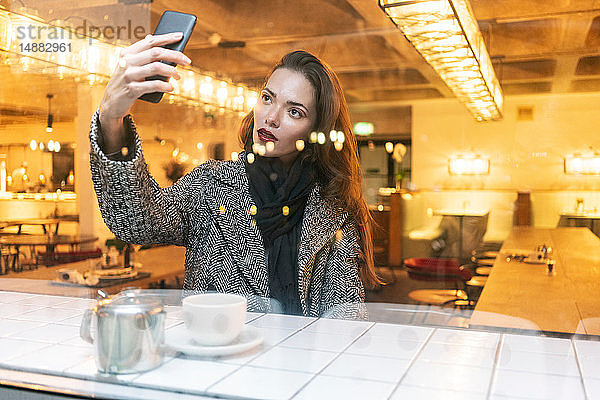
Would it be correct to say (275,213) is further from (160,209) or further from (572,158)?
(572,158)

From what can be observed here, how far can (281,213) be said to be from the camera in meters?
0.88

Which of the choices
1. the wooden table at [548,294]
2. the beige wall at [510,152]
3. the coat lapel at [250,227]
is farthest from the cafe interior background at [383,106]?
the wooden table at [548,294]

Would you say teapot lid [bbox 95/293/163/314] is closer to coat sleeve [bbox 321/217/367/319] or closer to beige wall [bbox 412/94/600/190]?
coat sleeve [bbox 321/217/367/319]

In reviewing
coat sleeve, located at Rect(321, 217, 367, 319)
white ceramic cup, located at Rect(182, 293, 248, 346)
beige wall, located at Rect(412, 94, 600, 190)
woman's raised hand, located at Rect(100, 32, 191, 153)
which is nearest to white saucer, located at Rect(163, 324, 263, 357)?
white ceramic cup, located at Rect(182, 293, 248, 346)

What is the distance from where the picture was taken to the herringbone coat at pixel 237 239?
2.76 ft

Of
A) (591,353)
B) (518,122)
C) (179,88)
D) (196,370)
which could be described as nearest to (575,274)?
(179,88)

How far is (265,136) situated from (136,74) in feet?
1.05

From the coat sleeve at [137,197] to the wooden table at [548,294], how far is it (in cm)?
48

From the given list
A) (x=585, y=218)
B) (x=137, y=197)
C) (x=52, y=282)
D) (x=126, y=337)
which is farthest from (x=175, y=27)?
(x=585, y=218)

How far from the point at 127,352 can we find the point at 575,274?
213 centimetres

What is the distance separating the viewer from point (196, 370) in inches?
18.6

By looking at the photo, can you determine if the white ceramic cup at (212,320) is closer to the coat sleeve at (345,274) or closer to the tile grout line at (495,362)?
the tile grout line at (495,362)

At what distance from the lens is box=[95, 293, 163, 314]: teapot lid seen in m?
0.46

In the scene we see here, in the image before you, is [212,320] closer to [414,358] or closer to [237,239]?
[414,358]
